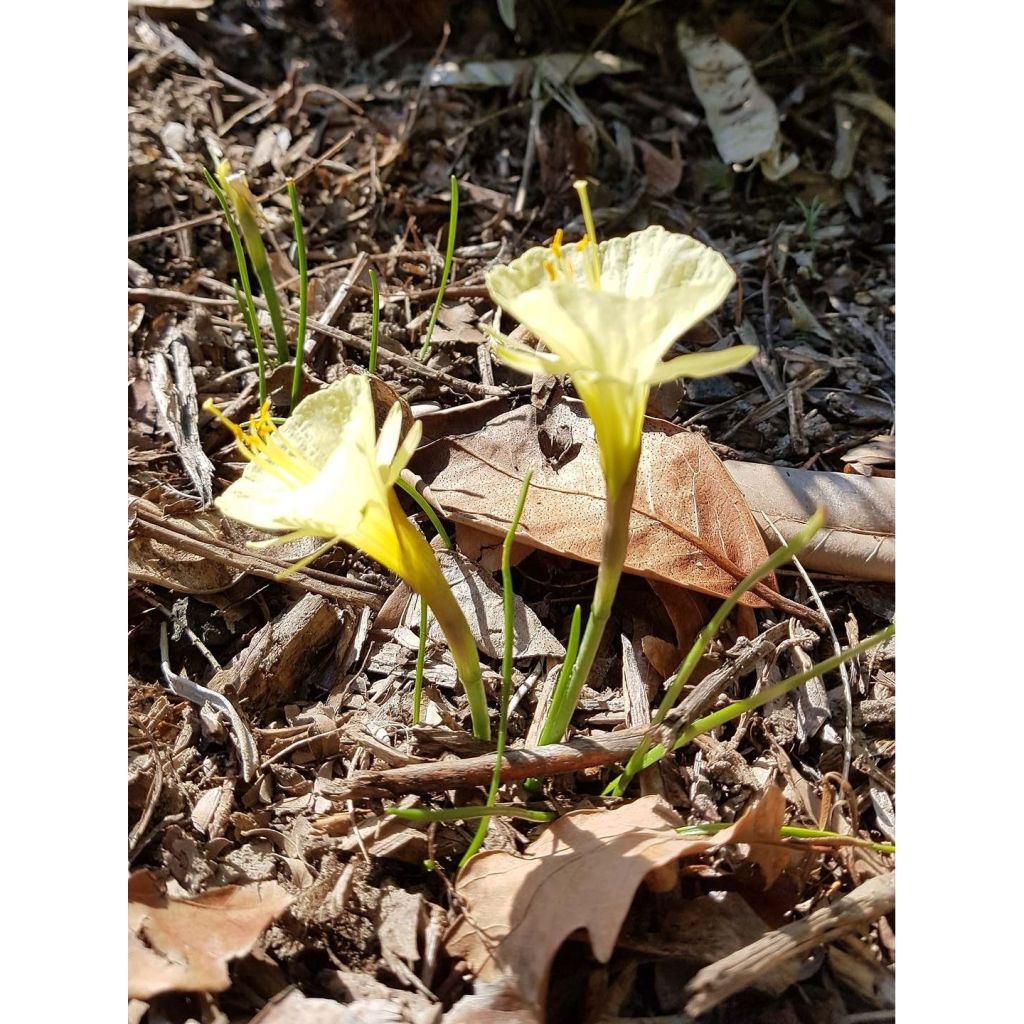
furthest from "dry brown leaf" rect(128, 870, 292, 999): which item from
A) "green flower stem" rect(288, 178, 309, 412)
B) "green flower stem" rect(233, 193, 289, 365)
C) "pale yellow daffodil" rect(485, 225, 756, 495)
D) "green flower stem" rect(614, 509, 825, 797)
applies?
"green flower stem" rect(233, 193, 289, 365)

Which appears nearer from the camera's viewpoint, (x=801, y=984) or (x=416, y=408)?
(x=801, y=984)

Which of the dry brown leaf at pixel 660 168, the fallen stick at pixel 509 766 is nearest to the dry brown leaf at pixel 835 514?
the fallen stick at pixel 509 766

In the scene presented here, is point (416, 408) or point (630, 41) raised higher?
point (630, 41)

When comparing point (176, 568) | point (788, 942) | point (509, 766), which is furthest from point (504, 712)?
point (176, 568)

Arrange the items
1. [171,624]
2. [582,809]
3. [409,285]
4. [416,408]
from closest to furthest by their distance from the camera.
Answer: [582,809], [171,624], [416,408], [409,285]

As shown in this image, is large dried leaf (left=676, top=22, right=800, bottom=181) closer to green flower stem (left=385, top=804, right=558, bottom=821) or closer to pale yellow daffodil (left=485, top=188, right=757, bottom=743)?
pale yellow daffodil (left=485, top=188, right=757, bottom=743)
